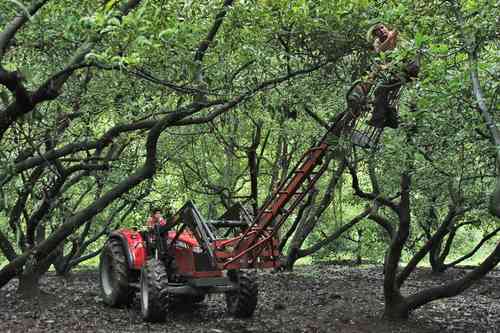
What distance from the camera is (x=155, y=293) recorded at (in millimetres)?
10914

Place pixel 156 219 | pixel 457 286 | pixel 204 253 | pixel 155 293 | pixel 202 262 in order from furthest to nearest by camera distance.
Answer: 1. pixel 156 219
2. pixel 202 262
3. pixel 204 253
4. pixel 457 286
5. pixel 155 293

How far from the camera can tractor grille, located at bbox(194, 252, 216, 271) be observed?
11.5m

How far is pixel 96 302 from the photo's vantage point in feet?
44.9

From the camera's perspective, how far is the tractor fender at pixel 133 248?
1251cm

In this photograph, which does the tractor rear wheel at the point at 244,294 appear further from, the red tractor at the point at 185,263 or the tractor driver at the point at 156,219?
the tractor driver at the point at 156,219

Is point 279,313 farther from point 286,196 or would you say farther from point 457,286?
point 286,196

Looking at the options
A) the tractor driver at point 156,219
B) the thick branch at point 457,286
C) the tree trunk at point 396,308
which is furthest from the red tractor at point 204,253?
the thick branch at point 457,286

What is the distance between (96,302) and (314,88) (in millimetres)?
6998

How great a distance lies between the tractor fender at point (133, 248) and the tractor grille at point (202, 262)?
1462 mm

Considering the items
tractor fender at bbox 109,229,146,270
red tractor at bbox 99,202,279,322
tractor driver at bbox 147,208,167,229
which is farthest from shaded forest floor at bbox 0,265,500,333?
tractor driver at bbox 147,208,167,229

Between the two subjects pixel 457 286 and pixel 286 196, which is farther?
pixel 457 286

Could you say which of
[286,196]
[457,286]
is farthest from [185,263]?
[457,286]

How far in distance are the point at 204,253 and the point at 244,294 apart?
46.8 inches

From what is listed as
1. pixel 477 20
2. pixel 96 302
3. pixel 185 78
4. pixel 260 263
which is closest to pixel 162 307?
pixel 260 263
